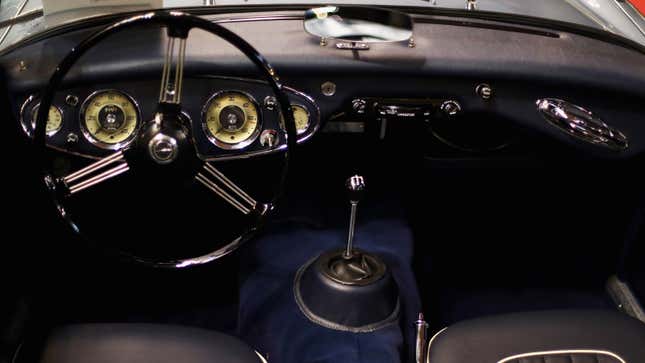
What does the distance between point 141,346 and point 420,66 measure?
32.8 inches

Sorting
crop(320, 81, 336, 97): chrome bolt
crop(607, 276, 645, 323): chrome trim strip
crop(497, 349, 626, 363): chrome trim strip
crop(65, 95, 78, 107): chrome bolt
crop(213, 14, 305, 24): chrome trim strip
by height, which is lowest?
crop(607, 276, 645, 323): chrome trim strip

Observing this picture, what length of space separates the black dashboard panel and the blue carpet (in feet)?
1.58

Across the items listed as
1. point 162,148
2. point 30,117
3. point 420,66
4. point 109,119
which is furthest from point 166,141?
point 420,66

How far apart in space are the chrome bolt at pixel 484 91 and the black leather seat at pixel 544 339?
1.68ft

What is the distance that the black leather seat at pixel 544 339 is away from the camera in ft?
4.10

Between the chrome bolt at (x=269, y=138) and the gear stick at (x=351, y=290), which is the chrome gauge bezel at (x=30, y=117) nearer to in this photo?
the chrome bolt at (x=269, y=138)

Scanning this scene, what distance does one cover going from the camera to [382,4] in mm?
1751

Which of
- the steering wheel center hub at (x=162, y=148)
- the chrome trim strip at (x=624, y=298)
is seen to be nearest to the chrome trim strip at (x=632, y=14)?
the chrome trim strip at (x=624, y=298)

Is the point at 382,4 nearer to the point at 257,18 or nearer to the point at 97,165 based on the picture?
the point at 257,18

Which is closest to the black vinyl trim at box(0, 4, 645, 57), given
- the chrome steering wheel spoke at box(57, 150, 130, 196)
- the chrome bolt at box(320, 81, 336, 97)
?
the chrome bolt at box(320, 81, 336, 97)

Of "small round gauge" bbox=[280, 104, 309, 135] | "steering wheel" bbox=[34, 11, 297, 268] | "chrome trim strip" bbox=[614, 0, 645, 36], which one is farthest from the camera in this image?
"chrome trim strip" bbox=[614, 0, 645, 36]

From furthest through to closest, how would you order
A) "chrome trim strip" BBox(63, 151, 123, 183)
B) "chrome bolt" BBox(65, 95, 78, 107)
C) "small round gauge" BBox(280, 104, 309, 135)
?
"small round gauge" BBox(280, 104, 309, 135) → "chrome bolt" BBox(65, 95, 78, 107) → "chrome trim strip" BBox(63, 151, 123, 183)

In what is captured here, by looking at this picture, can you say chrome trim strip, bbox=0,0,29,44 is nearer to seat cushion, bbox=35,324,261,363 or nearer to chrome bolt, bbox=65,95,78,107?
chrome bolt, bbox=65,95,78,107

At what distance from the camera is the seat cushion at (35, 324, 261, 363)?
47.4 inches
